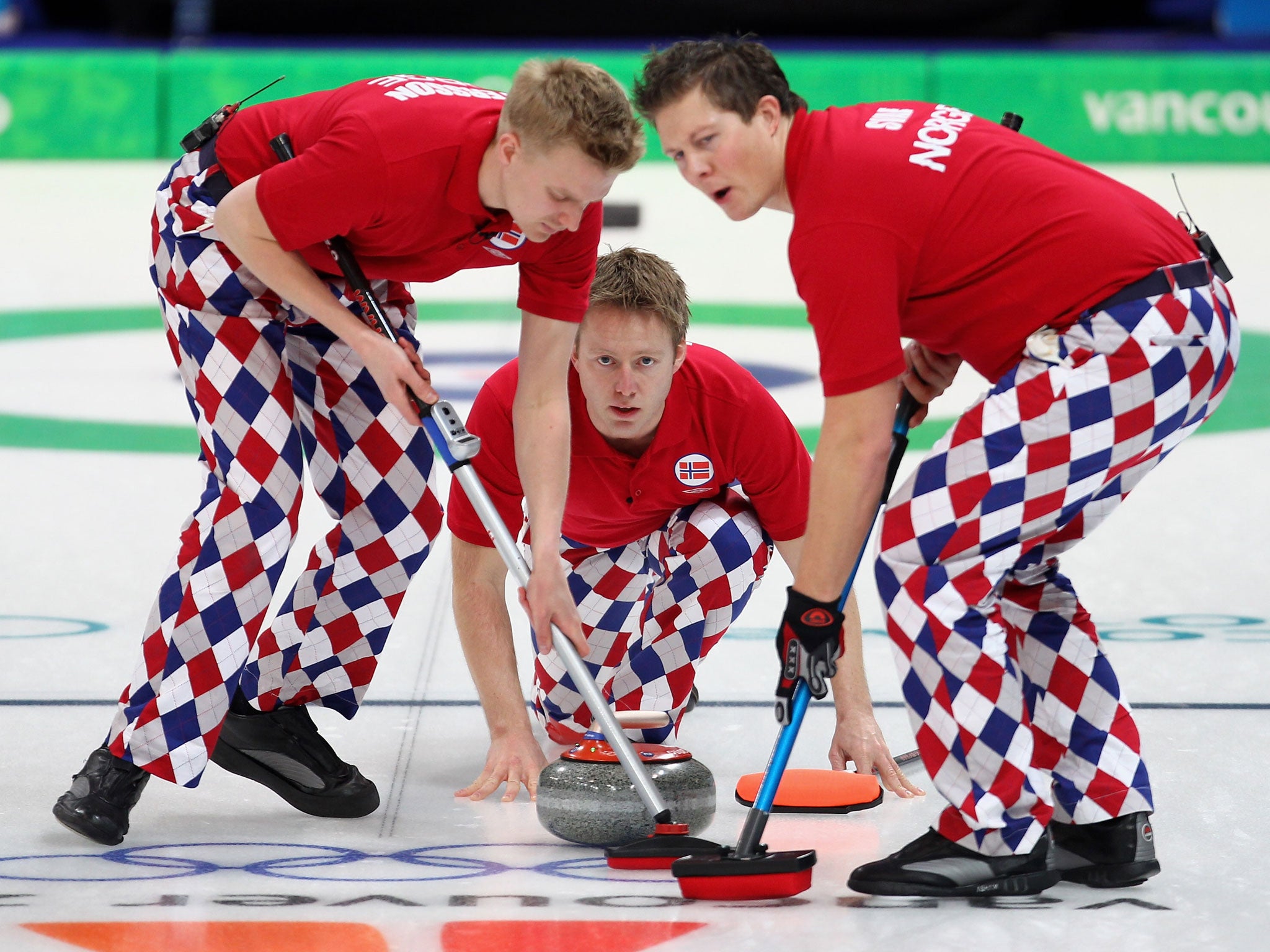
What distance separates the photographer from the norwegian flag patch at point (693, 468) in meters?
3.19

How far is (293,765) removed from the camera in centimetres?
296

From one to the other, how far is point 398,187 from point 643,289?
1.81 feet

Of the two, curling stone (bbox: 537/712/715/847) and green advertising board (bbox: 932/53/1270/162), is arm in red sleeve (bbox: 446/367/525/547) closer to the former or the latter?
curling stone (bbox: 537/712/715/847)

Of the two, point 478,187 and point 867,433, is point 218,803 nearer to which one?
point 478,187

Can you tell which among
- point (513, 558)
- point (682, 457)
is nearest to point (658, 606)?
point (682, 457)

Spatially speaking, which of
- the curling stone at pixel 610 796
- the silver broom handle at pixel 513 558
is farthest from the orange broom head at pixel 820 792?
the silver broom handle at pixel 513 558

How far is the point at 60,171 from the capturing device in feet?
35.8

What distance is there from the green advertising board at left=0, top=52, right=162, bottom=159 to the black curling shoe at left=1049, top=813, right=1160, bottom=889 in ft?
31.8

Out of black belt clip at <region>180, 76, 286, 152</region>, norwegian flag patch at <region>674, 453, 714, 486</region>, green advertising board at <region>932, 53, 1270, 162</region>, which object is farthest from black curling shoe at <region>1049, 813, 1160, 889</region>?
green advertising board at <region>932, 53, 1270, 162</region>

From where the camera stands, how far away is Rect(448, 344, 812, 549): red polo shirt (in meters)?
3.16

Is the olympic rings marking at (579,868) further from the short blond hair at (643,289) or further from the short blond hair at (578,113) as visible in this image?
the short blond hair at (578,113)

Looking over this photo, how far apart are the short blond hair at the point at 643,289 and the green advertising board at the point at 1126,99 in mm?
8261

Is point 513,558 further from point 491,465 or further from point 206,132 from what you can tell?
point 206,132

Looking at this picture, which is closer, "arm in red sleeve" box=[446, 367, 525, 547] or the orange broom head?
the orange broom head
